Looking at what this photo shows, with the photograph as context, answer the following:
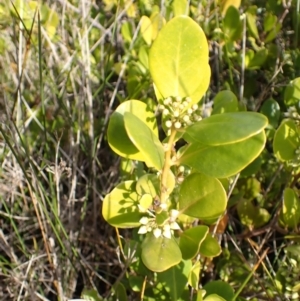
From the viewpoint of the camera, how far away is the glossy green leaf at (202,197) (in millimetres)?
959

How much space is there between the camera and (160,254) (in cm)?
96

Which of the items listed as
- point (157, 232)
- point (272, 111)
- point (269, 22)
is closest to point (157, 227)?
point (157, 232)

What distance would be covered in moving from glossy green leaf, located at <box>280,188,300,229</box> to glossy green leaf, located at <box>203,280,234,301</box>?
0.27 meters

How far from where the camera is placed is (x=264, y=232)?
1.49m

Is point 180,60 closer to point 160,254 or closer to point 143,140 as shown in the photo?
point 143,140

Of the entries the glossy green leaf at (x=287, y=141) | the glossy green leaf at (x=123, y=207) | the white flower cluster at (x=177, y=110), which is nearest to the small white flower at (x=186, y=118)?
the white flower cluster at (x=177, y=110)

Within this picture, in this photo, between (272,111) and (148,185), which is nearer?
(148,185)

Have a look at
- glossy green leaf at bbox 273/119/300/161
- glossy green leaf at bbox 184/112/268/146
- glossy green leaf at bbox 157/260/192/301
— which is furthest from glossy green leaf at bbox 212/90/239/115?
glossy green leaf at bbox 157/260/192/301

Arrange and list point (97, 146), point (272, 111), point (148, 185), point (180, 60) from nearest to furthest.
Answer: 1. point (180, 60)
2. point (148, 185)
3. point (272, 111)
4. point (97, 146)

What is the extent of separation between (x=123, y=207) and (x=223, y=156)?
28 cm

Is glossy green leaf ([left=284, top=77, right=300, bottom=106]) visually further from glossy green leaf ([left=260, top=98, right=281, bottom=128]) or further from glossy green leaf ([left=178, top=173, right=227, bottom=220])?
glossy green leaf ([left=178, top=173, right=227, bottom=220])

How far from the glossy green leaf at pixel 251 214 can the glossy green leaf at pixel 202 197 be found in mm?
483

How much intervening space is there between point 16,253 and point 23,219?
0.39 feet

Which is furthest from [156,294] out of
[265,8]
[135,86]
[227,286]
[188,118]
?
[265,8]
